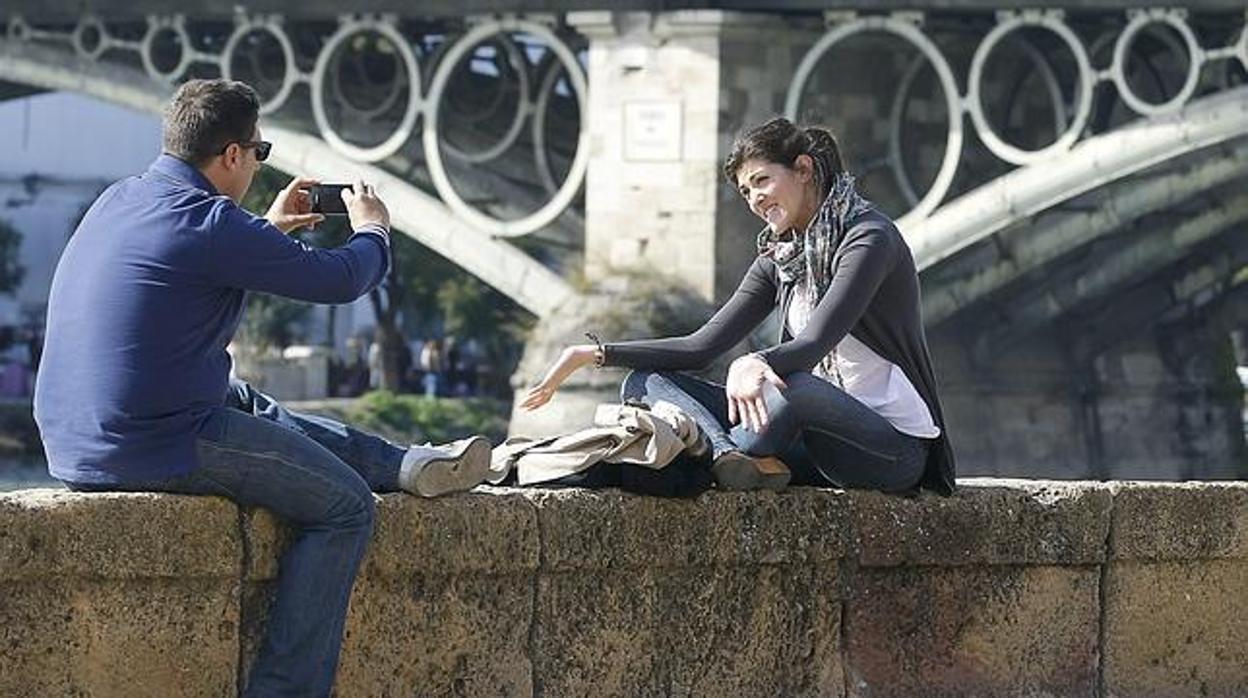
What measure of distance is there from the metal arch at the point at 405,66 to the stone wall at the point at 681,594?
77.2ft

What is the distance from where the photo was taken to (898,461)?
7910 millimetres

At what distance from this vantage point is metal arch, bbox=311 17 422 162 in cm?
3173

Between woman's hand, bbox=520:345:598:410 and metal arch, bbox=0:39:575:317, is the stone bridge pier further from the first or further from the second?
woman's hand, bbox=520:345:598:410

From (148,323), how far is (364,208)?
0.67 metres

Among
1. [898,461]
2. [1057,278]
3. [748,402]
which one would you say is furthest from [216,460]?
[1057,278]

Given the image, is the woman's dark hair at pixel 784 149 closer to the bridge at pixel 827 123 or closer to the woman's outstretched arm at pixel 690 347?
the woman's outstretched arm at pixel 690 347

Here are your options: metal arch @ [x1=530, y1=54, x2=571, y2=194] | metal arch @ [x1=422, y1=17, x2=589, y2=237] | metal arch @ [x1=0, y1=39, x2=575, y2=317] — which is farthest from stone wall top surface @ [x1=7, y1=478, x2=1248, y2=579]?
metal arch @ [x1=530, y1=54, x2=571, y2=194]

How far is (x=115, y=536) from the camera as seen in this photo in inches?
260

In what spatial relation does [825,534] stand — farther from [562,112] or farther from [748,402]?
[562,112]

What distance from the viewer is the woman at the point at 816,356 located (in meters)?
7.71

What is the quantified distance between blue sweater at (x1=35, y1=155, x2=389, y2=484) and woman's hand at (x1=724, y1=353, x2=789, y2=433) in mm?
1157

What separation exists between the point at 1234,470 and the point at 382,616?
30.1 meters

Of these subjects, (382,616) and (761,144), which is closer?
(382,616)

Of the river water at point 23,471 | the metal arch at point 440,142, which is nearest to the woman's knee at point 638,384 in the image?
the metal arch at point 440,142
